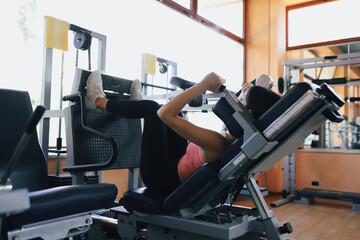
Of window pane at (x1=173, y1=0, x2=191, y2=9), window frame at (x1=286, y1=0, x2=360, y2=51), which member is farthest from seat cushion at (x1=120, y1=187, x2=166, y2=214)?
window frame at (x1=286, y1=0, x2=360, y2=51)

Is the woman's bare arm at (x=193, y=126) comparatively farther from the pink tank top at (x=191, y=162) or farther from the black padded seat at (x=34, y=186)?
the black padded seat at (x=34, y=186)

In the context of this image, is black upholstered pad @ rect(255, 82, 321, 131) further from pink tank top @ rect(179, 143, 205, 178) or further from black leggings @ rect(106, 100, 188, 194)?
black leggings @ rect(106, 100, 188, 194)

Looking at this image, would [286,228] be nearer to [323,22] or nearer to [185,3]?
[185,3]

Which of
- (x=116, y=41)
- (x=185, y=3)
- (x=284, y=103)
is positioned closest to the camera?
(x=284, y=103)

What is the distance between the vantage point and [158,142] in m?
1.50

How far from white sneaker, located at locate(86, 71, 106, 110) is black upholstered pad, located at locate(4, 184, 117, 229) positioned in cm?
59

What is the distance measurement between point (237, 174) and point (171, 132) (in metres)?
0.51

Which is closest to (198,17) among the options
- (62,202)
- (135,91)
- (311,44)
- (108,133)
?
(311,44)

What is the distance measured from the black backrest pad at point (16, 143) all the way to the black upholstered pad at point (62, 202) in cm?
36

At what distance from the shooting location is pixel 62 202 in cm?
101

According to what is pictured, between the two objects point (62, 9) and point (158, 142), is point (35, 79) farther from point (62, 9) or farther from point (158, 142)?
point (158, 142)

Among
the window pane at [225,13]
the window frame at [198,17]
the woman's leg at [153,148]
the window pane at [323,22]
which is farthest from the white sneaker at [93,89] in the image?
the window pane at [323,22]

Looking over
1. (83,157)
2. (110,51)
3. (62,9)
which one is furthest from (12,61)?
(83,157)

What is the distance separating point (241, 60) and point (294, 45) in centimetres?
86
